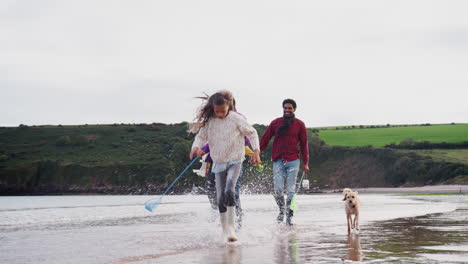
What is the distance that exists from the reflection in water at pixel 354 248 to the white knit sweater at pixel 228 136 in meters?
1.89

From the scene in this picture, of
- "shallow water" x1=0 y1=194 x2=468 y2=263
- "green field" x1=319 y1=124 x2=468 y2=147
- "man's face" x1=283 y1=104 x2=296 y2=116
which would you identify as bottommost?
"shallow water" x1=0 y1=194 x2=468 y2=263

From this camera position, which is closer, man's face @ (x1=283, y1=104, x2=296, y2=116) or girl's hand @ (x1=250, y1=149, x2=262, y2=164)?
girl's hand @ (x1=250, y1=149, x2=262, y2=164)

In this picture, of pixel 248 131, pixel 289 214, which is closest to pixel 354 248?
pixel 248 131

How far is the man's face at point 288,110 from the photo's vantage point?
36.5ft

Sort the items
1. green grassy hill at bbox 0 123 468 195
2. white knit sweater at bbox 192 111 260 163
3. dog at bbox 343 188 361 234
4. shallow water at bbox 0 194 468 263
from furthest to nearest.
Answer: green grassy hill at bbox 0 123 468 195 < dog at bbox 343 188 361 234 < white knit sweater at bbox 192 111 260 163 < shallow water at bbox 0 194 468 263

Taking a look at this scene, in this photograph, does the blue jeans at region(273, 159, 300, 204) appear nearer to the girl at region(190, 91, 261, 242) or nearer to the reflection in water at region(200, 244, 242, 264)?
the girl at region(190, 91, 261, 242)

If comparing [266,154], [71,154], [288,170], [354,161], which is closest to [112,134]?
[71,154]

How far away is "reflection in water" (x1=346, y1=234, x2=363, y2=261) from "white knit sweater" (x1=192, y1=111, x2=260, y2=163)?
1.89 m

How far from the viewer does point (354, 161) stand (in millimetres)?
89188

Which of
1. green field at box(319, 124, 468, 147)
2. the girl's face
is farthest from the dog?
green field at box(319, 124, 468, 147)

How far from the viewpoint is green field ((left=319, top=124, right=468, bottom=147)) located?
292ft

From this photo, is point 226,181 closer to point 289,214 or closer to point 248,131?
point 248,131

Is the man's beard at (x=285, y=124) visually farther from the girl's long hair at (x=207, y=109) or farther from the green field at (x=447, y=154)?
the green field at (x=447, y=154)

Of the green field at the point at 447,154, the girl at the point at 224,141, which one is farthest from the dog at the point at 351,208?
the green field at the point at 447,154
